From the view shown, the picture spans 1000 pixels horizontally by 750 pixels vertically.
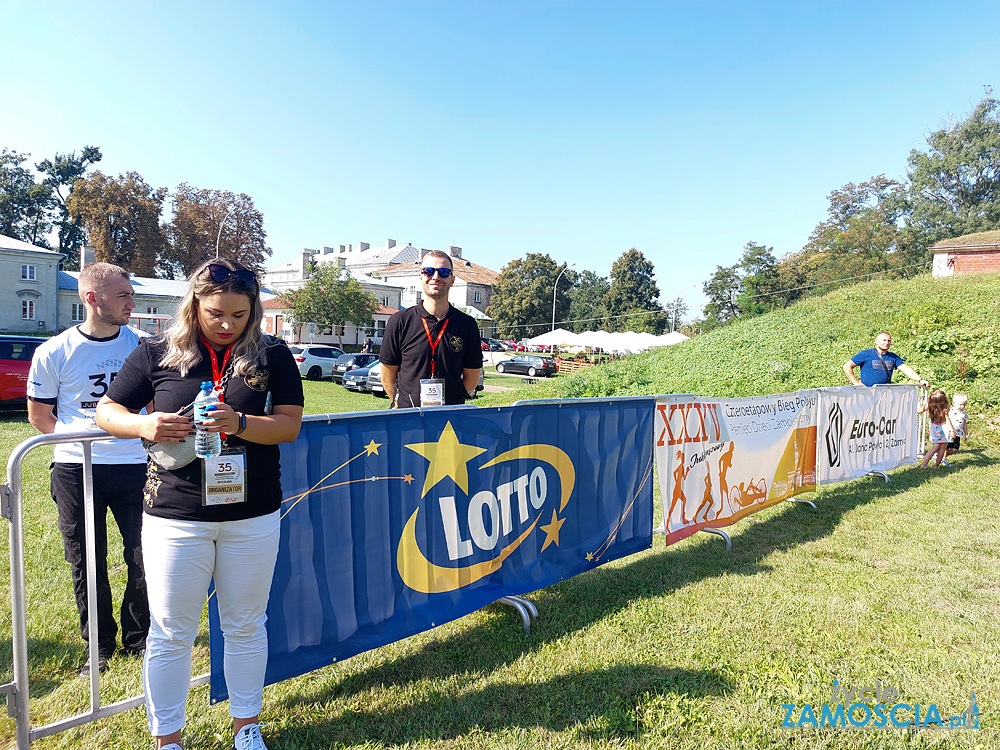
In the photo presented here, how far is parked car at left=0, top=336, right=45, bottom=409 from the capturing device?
37.9ft

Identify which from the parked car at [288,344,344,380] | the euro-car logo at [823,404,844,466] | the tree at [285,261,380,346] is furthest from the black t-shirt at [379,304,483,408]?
the tree at [285,261,380,346]

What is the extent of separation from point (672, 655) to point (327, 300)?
44.2 meters

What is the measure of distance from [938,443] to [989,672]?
687cm

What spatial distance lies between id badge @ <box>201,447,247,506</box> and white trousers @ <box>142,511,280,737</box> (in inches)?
4.1

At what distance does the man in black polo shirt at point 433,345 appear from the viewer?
160 inches

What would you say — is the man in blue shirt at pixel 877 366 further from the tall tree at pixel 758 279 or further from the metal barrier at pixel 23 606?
the tall tree at pixel 758 279

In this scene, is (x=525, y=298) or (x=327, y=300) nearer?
(x=327, y=300)

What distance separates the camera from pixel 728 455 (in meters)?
5.74

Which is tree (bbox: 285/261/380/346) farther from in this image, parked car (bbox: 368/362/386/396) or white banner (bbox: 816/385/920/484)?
white banner (bbox: 816/385/920/484)

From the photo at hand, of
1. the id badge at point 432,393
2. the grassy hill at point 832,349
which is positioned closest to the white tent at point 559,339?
the grassy hill at point 832,349

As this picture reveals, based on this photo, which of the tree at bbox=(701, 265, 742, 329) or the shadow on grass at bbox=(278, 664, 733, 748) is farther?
the tree at bbox=(701, 265, 742, 329)

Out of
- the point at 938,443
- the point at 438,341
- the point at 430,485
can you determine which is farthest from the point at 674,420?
the point at 938,443

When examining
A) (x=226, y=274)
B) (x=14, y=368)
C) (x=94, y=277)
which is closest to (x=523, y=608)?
(x=226, y=274)

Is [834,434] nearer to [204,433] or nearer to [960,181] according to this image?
[204,433]
